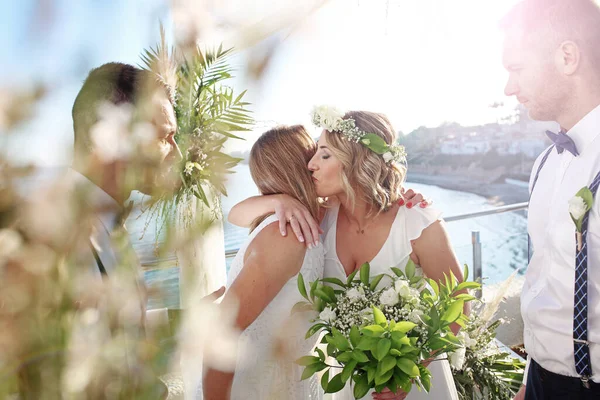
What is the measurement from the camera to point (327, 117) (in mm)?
2086

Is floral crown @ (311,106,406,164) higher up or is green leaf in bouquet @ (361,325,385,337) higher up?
floral crown @ (311,106,406,164)

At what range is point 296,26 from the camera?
0.46m

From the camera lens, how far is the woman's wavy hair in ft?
6.18

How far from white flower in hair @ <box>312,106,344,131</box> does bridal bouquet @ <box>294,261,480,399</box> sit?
0.73 meters

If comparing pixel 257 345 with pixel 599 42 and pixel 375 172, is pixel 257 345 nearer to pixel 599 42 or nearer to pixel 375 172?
pixel 375 172

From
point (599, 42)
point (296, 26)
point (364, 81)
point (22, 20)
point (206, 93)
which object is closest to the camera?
point (22, 20)

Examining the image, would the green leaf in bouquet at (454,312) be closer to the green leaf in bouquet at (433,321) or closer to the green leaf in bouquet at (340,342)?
the green leaf in bouquet at (433,321)

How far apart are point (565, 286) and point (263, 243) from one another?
100 centimetres

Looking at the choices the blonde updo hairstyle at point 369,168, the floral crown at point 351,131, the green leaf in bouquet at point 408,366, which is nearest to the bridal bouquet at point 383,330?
the green leaf in bouquet at point 408,366

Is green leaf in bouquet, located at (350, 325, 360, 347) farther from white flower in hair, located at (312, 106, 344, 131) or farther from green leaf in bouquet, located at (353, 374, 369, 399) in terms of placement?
white flower in hair, located at (312, 106, 344, 131)

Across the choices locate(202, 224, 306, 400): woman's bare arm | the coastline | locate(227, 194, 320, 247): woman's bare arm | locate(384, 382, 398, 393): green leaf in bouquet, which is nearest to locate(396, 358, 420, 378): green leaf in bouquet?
locate(384, 382, 398, 393): green leaf in bouquet

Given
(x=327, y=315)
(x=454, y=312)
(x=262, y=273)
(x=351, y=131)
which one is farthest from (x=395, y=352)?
(x=351, y=131)

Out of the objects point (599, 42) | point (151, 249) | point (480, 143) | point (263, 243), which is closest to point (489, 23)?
point (599, 42)

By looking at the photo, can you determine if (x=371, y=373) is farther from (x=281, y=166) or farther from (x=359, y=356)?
(x=281, y=166)
